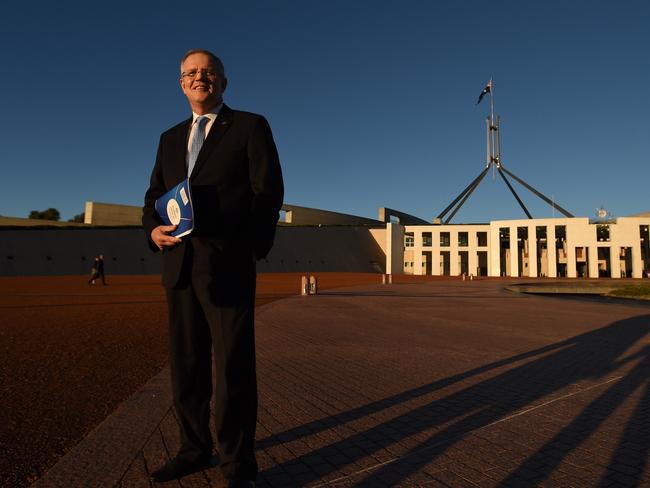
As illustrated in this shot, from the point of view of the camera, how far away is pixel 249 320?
222 centimetres

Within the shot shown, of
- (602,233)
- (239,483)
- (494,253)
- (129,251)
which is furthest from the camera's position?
(602,233)

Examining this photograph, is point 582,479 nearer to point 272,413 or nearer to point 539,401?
point 539,401

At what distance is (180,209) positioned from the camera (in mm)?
2143

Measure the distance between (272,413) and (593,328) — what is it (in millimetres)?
7820

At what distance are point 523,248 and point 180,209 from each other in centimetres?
6265

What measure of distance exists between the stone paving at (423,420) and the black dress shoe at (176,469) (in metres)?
0.05

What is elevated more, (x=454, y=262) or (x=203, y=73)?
(x=454, y=262)

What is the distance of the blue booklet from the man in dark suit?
0.11 ft

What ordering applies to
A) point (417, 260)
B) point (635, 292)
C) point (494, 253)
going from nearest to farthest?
point (635, 292) < point (494, 253) < point (417, 260)

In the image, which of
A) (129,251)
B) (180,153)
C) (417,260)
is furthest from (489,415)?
(417,260)

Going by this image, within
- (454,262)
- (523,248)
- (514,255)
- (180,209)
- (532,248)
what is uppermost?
(523,248)

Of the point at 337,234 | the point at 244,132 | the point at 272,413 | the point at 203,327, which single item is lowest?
the point at 272,413

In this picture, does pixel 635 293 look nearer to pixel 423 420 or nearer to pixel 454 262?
pixel 423 420

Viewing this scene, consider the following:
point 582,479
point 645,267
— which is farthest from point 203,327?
point 645,267
